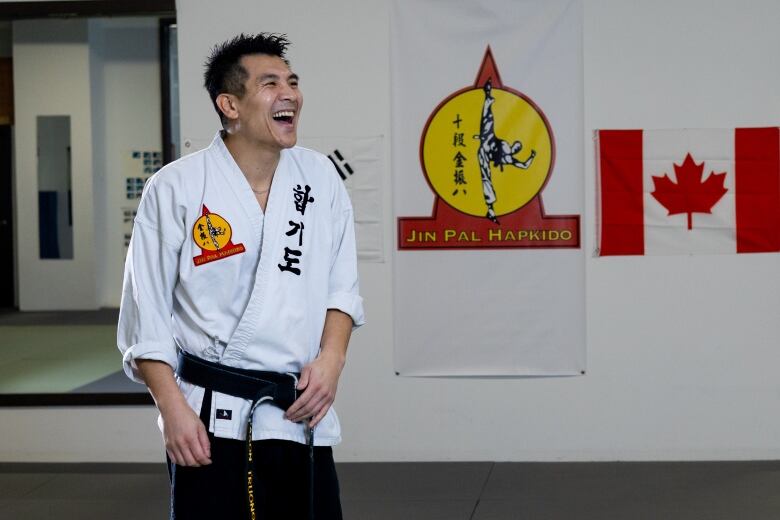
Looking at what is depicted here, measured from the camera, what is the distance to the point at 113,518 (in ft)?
13.6

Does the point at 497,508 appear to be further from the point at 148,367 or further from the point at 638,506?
the point at 148,367

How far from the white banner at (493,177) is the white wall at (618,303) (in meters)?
0.08

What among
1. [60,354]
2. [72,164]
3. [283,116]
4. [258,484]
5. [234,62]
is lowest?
[60,354]

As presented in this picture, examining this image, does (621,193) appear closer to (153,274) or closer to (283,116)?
(283,116)

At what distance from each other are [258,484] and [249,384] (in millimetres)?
186

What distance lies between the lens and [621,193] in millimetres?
4828

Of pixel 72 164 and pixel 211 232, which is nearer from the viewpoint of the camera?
pixel 211 232

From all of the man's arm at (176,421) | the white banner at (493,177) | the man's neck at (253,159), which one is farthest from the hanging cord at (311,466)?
the white banner at (493,177)

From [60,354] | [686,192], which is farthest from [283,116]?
[60,354]

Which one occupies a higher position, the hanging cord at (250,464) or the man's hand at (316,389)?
the man's hand at (316,389)

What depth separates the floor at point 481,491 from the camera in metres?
4.10

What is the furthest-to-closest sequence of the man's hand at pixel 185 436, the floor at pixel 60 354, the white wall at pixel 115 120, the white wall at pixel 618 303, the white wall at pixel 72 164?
1. the white wall at pixel 115 120
2. the white wall at pixel 72 164
3. the floor at pixel 60 354
4. the white wall at pixel 618 303
5. the man's hand at pixel 185 436

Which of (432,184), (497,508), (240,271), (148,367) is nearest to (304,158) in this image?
(240,271)

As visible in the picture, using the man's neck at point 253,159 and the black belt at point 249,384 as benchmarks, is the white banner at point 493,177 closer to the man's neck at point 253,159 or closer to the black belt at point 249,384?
the man's neck at point 253,159
